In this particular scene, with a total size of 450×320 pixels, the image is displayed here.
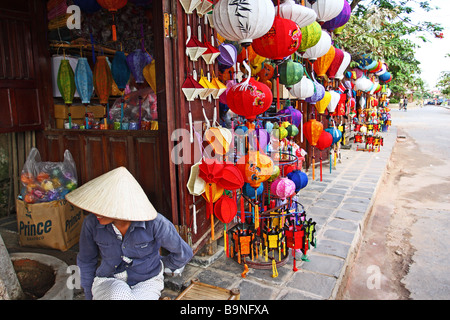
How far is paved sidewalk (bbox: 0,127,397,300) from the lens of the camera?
3.40m

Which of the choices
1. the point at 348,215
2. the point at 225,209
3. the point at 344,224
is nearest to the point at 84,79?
the point at 225,209

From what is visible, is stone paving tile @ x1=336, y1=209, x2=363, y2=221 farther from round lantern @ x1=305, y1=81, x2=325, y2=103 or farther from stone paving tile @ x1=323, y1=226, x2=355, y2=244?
round lantern @ x1=305, y1=81, x2=325, y2=103

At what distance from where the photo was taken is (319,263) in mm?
3955

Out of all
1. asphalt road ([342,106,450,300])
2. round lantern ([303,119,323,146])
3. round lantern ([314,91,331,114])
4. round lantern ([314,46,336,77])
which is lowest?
asphalt road ([342,106,450,300])

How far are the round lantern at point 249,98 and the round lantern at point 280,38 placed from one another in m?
0.45

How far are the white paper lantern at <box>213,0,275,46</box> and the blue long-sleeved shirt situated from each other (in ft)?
6.36

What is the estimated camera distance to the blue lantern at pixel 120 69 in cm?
432

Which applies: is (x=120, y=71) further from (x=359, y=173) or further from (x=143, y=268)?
(x=359, y=173)

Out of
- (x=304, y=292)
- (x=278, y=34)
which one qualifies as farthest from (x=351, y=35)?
(x=304, y=292)

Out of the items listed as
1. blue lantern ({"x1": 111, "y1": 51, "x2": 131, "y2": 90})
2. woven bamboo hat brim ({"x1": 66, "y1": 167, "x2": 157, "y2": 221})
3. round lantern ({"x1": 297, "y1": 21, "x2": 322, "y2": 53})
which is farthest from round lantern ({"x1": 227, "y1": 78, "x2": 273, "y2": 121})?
blue lantern ({"x1": 111, "y1": 51, "x2": 131, "y2": 90})

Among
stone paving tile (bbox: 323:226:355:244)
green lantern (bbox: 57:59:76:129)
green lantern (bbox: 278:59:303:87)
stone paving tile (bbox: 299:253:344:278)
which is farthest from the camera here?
stone paving tile (bbox: 323:226:355:244)

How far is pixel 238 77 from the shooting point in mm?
4711

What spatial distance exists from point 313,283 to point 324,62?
3.89 m

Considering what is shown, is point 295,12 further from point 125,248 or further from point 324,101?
point 125,248
